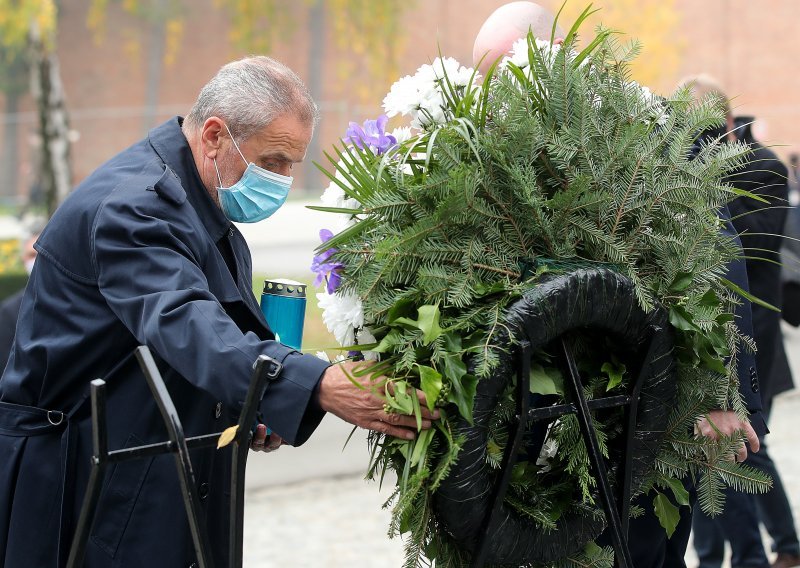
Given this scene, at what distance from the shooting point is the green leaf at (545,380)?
8.14 ft

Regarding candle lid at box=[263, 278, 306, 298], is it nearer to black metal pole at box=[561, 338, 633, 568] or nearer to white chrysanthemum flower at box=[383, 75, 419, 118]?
white chrysanthemum flower at box=[383, 75, 419, 118]

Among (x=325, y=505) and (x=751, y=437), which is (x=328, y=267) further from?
(x=325, y=505)

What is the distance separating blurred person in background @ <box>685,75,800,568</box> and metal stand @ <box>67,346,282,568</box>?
2724 mm

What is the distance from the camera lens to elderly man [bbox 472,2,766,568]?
3373 mm

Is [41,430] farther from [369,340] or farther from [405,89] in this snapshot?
[405,89]

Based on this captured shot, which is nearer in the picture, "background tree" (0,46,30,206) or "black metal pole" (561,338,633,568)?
"black metal pole" (561,338,633,568)

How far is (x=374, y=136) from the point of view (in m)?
2.66

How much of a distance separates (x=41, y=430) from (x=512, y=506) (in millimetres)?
1172

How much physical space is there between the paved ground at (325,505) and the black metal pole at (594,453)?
316 cm

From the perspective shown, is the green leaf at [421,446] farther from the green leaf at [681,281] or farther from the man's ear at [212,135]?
the man's ear at [212,135]

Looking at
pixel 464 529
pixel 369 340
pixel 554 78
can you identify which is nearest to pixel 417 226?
pixel 369 340

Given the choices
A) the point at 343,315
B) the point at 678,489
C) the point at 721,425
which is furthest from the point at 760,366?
the point at 343,315

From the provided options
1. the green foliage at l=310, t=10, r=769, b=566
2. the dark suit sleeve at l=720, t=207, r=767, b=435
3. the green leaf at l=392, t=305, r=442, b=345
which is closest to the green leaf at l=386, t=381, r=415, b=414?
the green foliage at l=310, t=10, r=769, b=566

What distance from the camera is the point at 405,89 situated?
2658 mm
